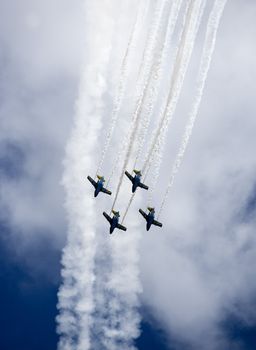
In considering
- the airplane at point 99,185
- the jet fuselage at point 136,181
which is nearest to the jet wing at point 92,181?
the airplane at point 99,185

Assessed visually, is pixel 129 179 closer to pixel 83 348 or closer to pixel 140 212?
pixel 140 212

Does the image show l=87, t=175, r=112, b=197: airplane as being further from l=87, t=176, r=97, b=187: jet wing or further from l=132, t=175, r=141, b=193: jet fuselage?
l=132, t=175, r=141, b=193: jet fuselage

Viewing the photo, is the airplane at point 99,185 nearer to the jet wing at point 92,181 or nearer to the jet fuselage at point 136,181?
the jet wing at point 92,181

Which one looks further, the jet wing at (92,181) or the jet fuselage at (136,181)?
the jet wing at (92,181)

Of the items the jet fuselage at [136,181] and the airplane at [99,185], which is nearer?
the jet fuselage at [136,181]

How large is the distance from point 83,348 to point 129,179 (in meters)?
18.4

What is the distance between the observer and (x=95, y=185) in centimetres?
4369

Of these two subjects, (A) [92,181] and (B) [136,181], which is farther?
(A) [92,181]

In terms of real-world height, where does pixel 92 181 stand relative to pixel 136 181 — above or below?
above

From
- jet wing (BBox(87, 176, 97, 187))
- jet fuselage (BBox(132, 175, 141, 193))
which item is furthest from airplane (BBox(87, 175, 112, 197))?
jet fuselage (BBox(132, 175, 141, 193))

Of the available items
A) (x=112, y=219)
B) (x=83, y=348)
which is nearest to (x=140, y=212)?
(x=112, y=219)

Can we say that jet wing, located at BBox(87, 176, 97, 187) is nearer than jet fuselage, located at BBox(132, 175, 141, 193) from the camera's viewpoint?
No

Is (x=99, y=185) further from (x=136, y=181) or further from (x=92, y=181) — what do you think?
(x=136, y=181)

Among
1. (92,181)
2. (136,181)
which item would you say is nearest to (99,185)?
(92,181)
